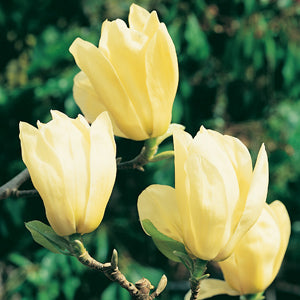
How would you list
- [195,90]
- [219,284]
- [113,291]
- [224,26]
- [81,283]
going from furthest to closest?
[224,26], [195,90], [81,283], [113,291], [219,284]

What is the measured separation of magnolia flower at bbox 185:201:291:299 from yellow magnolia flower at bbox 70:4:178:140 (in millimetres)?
139

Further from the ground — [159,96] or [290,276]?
[159,96]

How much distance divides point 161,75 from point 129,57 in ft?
0.11

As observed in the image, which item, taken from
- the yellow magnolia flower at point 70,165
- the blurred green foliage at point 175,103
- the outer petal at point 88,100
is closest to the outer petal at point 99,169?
the yellow magnolia flower at point 70,165

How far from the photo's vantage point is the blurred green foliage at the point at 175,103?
4.91ft

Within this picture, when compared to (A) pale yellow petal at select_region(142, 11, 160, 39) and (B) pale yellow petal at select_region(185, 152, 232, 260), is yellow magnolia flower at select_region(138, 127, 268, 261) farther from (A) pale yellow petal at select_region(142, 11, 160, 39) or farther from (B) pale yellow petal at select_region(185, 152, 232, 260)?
(A) pale yellow petal at select_region(142, 11, 160, 39)

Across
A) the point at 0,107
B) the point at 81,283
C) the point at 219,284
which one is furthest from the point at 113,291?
the point at 219,284

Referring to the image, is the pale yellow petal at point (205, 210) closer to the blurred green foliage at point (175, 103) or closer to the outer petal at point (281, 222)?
the outer petal at point (281, 222)

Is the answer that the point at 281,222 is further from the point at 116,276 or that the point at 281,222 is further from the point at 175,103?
the point at 175,103

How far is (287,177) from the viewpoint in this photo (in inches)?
77.1

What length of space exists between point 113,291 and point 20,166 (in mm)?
498

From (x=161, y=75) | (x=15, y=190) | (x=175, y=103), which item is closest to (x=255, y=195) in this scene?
(x=161, y=75)

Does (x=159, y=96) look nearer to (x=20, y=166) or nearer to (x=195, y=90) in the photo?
(x=20, y=166)

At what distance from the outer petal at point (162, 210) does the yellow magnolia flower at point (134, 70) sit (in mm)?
77
